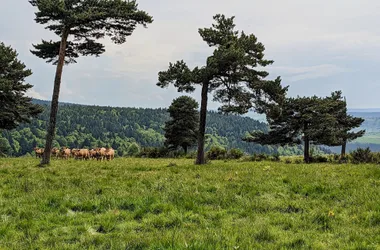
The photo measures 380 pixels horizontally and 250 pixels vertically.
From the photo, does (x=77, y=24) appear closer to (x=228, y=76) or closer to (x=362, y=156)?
(x=228, y=76)

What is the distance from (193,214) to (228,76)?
1881 centimetres

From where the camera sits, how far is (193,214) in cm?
910

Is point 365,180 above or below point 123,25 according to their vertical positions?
below

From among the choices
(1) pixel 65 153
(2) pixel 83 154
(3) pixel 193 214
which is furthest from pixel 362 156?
(1) pixel 65 153

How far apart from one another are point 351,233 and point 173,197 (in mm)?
5462

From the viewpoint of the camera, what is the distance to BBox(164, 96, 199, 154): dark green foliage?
60.7 m

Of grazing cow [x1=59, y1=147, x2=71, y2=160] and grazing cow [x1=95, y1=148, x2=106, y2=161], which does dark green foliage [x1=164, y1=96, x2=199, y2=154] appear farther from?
grazing cow [x1=59, y1=147, x2=71, y2=160]

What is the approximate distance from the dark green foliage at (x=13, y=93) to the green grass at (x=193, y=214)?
103ft

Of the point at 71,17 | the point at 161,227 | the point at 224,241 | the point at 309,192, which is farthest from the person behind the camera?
the point at 71,17

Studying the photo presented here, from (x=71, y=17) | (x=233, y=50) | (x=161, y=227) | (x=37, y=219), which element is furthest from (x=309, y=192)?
(x=71, y=17)

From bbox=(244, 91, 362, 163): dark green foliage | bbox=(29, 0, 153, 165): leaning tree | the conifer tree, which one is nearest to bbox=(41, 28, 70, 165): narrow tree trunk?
bbox=(29, 0, 153, 165): leaning tree

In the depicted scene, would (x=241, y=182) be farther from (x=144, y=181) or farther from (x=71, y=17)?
(x=71, y=17)

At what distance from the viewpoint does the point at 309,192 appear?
1162 centimetres

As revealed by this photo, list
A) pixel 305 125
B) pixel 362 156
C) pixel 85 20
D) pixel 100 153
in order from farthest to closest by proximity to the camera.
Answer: pixel 305 125 < pixel 100 153 < pixel 362 156 < pixel 85 20
